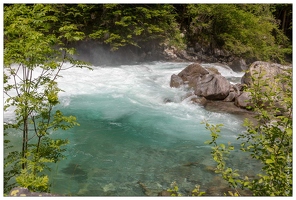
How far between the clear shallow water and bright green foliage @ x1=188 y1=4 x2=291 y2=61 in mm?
7366

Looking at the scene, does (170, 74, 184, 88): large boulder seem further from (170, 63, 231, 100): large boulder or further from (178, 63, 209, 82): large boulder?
(178, 63, 209, 82): large boulder

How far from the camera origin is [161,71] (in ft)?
49.6

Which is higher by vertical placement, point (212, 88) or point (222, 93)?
point (212, 88)

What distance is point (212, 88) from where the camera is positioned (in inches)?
429

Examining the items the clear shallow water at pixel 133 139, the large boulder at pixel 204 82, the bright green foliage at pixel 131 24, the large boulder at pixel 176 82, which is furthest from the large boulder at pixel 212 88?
the bright green foliage at pixel 131 24

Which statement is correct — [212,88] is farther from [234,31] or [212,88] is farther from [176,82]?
[234,31]

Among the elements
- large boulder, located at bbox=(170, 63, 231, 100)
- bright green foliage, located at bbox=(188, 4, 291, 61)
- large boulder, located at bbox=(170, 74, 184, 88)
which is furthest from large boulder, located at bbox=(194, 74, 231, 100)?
bright green foliage, located at bbox=(188, 4, 291, 61)

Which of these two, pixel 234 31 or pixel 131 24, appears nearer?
pixel 131 24

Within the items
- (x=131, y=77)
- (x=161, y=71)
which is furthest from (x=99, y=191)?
(x=161, y=71)

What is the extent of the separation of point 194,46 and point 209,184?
14290 mm

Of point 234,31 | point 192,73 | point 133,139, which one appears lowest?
point 133,139

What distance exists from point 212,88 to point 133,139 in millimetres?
4698

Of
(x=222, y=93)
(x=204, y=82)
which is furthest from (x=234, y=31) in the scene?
(x=222, y=93)

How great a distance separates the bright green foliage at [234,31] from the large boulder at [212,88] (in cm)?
768
